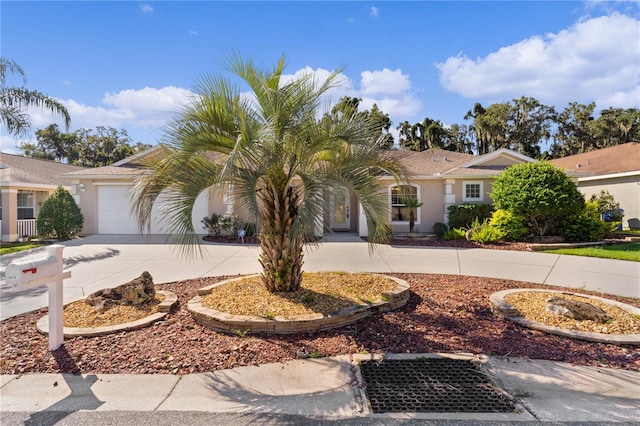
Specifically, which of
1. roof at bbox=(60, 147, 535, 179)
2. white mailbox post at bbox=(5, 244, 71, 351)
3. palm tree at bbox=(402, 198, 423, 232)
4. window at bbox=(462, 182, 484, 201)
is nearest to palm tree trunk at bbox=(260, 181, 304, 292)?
white mailbox post at bbox=(5, 244, 71, 351)

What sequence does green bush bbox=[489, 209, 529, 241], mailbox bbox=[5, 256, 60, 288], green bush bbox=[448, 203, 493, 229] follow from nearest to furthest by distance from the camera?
mailbox bbox=[5, 256, 60, 288] < green bush bbox=[489, 209, 529, 241] < green bush bbox=[448, 203, 493, 229]

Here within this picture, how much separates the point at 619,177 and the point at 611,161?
3.72 m

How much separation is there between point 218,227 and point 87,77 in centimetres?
677

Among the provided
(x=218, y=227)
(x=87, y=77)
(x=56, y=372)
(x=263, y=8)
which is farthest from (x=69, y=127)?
(x=56, y=372)

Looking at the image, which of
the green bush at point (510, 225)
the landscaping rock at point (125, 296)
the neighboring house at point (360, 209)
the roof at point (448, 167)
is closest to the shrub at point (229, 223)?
the neighboring house at point (360, 209)

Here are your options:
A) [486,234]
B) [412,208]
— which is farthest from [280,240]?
[412,208]

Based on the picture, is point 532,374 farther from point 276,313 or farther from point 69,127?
point 69,127

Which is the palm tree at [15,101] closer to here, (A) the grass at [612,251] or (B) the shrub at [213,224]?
(B) the shrub at [213,224]

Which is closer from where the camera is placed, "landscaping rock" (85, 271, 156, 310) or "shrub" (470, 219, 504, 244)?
"landscaping rock" (85, 271, 156, 310)

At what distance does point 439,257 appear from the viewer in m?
10.2

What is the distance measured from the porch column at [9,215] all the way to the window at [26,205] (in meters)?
1.66

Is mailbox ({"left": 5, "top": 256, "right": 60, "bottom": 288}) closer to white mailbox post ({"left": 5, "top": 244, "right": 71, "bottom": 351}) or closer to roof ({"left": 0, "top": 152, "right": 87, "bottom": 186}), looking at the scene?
white mailbox post ({"left": 5, "top": 244, "right": 71, "bottom": 351})

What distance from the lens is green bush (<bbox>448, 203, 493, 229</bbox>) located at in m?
14.3

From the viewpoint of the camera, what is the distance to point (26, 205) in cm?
1619
